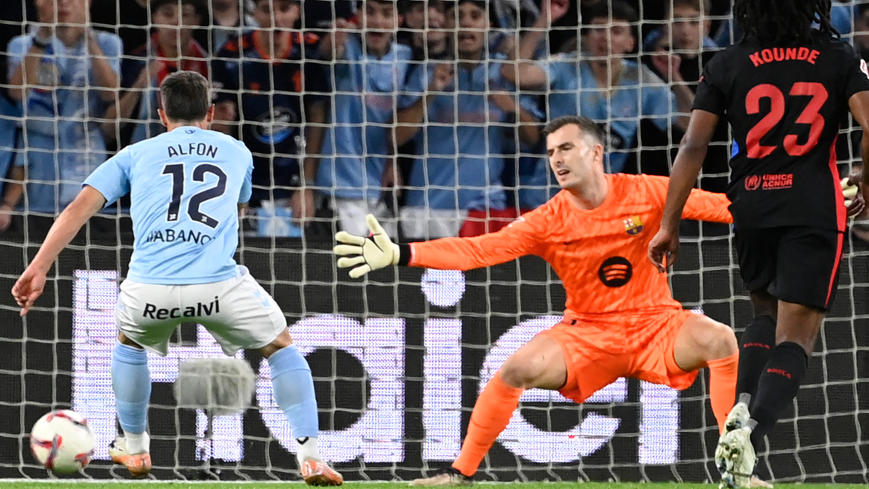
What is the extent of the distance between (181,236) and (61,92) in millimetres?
3227

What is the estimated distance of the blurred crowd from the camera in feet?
22.8

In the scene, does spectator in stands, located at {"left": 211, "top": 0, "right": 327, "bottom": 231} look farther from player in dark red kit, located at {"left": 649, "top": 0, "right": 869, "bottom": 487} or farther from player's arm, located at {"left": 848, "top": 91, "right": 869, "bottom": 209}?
player's arm, located at {"left": 848, "top": 91, "right": 869, "bottom": 209}

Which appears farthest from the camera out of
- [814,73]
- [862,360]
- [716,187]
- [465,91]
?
[465,91]

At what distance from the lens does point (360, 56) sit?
734cm

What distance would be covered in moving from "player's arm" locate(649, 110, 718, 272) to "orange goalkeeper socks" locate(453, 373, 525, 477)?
119 centimetres

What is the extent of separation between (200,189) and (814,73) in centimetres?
214

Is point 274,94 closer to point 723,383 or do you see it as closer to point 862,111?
point 723,383

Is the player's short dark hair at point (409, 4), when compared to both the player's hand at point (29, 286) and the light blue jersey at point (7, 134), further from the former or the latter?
the player's hand at point (29, 286)

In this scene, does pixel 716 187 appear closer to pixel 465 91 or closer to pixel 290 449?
pixel 465 91

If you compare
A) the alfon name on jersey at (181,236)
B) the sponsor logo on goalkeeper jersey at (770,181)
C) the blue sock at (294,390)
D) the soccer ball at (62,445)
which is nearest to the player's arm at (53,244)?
the alfon name on jersey at (181,236)

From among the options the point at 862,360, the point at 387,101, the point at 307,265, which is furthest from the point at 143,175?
the point at 862,360

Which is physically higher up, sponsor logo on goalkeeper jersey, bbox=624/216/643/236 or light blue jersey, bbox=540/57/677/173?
light blue jersey, bbox=540/57/677/173

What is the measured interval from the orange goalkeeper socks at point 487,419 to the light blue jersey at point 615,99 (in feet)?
8.05

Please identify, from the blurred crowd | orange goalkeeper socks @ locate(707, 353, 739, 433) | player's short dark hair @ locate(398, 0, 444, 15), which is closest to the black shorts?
orange goalkeeper socks @ locate(707, 353, 739, 433)
